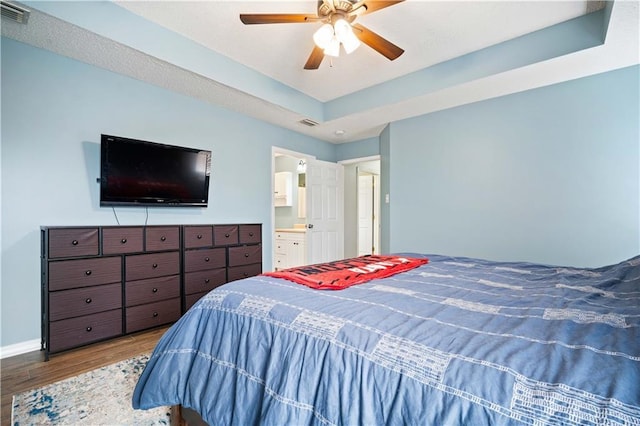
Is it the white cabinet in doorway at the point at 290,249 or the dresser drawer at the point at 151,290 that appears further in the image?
the white cabinet in doorway at the point at 290,249

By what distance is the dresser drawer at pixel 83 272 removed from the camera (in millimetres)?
2244

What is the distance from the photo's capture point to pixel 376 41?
2.21 m

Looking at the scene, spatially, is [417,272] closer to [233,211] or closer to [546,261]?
[546,261]

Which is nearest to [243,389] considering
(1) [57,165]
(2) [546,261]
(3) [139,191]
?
(3) [139,191]

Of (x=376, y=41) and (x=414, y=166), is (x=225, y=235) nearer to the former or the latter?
(x=376, y=41)

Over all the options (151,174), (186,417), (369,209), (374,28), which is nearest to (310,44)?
(374,28)

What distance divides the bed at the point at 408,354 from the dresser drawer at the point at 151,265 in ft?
5.18

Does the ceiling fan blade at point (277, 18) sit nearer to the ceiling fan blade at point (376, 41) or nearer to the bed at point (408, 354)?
the ceiling fan blade at point (376, 41)

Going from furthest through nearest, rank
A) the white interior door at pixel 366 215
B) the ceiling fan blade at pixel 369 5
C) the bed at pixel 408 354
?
1. the white interior door at pixel 366 215
2. the ceiling fan blade at pixel 369 5
3. the bed at pixel 408 354

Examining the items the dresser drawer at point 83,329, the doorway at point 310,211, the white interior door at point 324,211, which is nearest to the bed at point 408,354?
the dresser drawer at point 83,329

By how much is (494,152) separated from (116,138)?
3885mm

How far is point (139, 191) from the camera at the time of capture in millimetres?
2852

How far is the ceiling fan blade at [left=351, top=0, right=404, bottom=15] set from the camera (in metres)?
1.82

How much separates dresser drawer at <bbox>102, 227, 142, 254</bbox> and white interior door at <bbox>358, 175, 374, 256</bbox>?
5.17m
